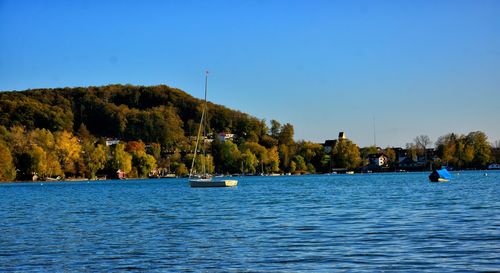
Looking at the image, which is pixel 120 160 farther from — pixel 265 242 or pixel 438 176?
pixel 265 242

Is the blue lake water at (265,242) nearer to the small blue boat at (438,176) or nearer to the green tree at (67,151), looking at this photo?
the small blue boat at (438,176)

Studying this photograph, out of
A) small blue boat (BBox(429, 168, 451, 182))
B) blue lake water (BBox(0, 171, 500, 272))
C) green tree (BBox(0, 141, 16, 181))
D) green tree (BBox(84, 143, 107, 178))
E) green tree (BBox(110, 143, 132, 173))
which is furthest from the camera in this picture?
green tree (BBox(110, 143, 132, 173))

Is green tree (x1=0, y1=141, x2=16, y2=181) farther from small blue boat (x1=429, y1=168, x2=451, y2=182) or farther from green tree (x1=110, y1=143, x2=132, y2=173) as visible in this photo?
small blue boat (x1=429, y1=168, x2=451, y2=182)

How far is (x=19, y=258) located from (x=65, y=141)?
5636 inches

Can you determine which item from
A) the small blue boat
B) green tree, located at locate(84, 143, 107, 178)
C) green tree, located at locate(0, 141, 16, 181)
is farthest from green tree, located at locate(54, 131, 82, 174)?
the small blue boat

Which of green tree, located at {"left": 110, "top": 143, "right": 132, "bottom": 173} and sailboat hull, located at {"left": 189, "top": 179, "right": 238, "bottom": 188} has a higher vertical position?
green tree, located at {"left": 110, "top": 143, "right": 132, "bottom": 173}

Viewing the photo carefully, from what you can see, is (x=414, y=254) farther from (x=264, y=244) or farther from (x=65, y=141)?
(x=65, y=141)

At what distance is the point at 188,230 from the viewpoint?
3219cm

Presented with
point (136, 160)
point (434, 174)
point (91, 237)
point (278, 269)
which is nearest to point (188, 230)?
point (91, 237)

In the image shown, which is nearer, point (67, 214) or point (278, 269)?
point (278, 269)

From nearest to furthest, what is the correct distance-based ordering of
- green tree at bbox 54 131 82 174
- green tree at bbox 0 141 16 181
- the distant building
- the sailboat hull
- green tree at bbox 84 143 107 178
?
the sailboat hull
green tree at bbox 0 141 16 181
green tree at bbox 54 131 82 174
green tree at bbox 84 143 107 178
the distant building

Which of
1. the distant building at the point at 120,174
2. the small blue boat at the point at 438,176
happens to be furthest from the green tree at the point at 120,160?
the small blue boat at the point at 438,176

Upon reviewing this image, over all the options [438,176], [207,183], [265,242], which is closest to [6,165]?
[207,183]

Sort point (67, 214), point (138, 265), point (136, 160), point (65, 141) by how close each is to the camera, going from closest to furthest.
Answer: point (138, 265) < point (67, 214) < point (65, 141) < point (136, 160)
